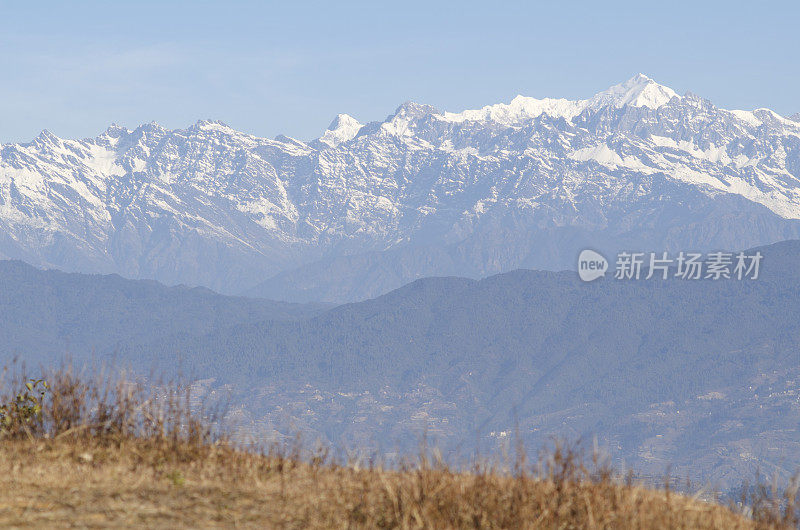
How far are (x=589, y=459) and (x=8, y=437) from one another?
839 centimetres

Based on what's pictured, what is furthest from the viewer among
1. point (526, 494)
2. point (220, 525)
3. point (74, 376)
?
point (74, 376)

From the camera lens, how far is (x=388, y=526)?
32.9 ft

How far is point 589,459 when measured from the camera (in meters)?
11.4

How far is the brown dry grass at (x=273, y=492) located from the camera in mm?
10047

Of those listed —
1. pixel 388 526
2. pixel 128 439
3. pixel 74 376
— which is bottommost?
pixel 388 526

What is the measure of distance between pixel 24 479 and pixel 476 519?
17.4 ft

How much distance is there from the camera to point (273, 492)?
443 inches

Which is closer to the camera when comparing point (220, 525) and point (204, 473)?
point (220, 525)

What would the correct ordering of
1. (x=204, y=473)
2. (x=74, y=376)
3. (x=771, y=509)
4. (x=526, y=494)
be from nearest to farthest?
(x=526, y=494) → (x=771, y=509) → (x=204, y=473) → (x=74, y=376)

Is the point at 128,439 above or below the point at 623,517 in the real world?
above

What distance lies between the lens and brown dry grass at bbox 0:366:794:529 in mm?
10047

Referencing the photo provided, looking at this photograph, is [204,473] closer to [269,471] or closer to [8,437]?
[269,471]

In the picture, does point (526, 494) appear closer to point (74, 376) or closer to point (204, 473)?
point (204, 473)

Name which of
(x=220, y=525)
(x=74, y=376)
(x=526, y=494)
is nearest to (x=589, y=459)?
(x=526, y=494)
